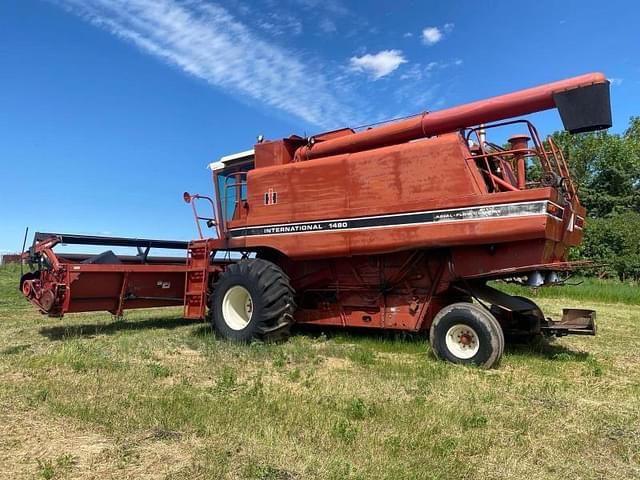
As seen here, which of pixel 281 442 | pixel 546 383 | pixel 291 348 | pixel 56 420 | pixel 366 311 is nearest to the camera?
pixel 281 442

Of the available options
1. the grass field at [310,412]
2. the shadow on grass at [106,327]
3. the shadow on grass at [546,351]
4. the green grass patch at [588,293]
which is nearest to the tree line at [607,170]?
the green grass patch at [588,293]

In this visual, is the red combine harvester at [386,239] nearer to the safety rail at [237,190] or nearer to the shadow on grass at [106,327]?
the safety rail at [237,190]

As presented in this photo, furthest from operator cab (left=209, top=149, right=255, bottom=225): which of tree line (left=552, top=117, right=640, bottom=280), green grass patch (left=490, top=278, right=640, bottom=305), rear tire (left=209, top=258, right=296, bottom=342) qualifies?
tree line (left=552, top=117, right=640, bottom=280)

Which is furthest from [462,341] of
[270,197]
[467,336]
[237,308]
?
[270,197]

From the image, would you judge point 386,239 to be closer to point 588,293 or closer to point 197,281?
point 197,281

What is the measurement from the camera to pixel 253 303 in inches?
306

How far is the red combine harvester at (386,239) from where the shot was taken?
20.5 ft

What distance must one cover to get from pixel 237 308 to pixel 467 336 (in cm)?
369

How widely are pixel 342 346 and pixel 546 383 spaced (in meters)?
3.02

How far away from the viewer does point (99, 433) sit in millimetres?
3799

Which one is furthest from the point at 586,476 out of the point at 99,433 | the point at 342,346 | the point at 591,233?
the point at 591,233

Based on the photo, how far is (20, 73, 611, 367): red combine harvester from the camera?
20.5 ft

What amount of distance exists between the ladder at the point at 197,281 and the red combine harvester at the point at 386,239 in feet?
0.07

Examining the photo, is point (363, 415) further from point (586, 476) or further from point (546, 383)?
point (546, 383)
